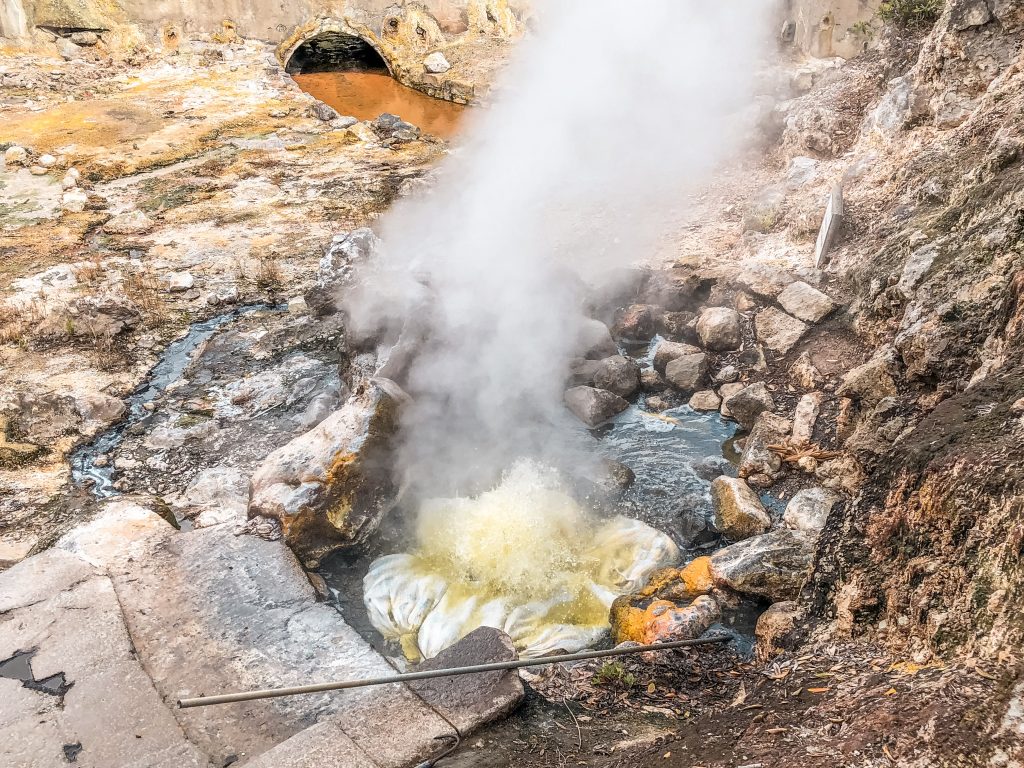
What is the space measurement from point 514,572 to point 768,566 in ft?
4.68

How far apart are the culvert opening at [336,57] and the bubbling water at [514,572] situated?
16145mm

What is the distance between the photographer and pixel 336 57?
18469 mm

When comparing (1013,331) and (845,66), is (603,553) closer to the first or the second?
(1013,331)

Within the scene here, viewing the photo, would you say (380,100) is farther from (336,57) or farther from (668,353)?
(668,353)

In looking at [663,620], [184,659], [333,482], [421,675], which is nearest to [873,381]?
[663,620]

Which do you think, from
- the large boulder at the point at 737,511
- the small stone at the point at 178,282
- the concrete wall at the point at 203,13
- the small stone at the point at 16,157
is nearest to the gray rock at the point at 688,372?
the large boulder at the point at 737,511

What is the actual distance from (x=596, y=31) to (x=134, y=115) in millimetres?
9191

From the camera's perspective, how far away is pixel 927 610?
2500 mm

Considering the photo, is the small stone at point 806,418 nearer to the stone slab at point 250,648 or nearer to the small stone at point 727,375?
the small stone at point 727,375

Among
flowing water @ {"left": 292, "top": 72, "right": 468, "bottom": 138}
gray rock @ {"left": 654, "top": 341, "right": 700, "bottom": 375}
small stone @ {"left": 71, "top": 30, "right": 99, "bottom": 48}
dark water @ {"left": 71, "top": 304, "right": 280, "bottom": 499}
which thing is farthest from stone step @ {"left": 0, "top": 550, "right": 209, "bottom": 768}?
small stone @ {"left": 71, "top": 30, "right": 99, "bottom": 48}

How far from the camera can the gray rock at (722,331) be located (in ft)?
18.6

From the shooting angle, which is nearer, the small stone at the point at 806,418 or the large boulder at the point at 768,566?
the large boulder at the point at 768,566

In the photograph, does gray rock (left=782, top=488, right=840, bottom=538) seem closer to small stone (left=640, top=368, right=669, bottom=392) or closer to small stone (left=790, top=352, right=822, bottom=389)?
small stone (left=790, top=352, right=822, bottom=389)

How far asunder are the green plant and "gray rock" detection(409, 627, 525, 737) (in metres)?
7.85
